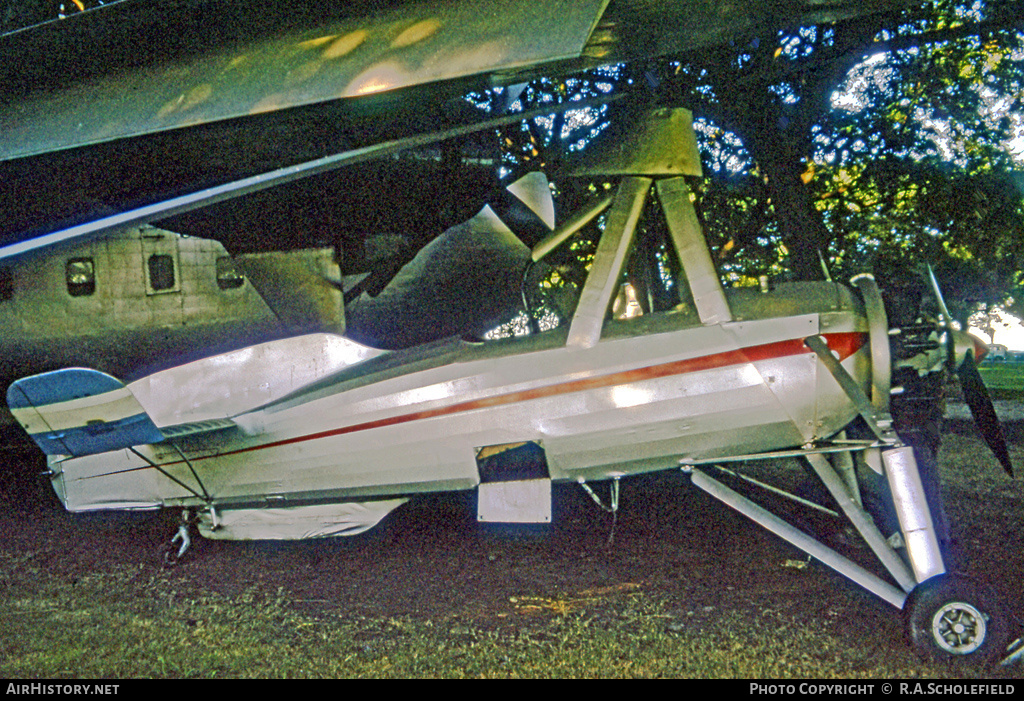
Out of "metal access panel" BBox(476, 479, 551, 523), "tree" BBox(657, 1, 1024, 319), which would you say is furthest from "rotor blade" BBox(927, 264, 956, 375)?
"tree" BBox(657, 1, 1024, 319)

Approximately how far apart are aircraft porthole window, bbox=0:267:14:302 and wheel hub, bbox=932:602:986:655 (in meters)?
8.26

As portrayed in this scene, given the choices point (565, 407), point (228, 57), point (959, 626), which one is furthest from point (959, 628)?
point (228, 57)

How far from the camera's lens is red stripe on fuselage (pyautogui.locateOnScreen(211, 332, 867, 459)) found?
4.06 m

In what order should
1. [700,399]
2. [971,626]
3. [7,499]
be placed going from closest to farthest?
[971,626] → [700,399] → [7,499]

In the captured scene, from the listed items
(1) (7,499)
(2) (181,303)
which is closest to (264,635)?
(2) (181,303)

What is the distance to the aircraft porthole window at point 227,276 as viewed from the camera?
7.17 meters

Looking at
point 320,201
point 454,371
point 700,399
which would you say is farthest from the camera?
point 320,201

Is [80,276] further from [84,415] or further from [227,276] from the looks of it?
[84,415]

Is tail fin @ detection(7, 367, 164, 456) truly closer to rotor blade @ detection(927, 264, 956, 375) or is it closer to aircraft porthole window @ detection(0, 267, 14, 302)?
aircraft porthole window @ detection(0, 267, 14, 302)

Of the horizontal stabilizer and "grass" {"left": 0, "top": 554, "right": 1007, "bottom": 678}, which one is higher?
the horizontal stabilizer

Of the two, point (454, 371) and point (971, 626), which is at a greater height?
point (454, 371)

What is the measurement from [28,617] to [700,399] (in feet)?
13.6

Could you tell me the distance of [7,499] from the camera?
307 inches

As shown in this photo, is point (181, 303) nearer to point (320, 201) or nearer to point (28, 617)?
point (320, 201)
